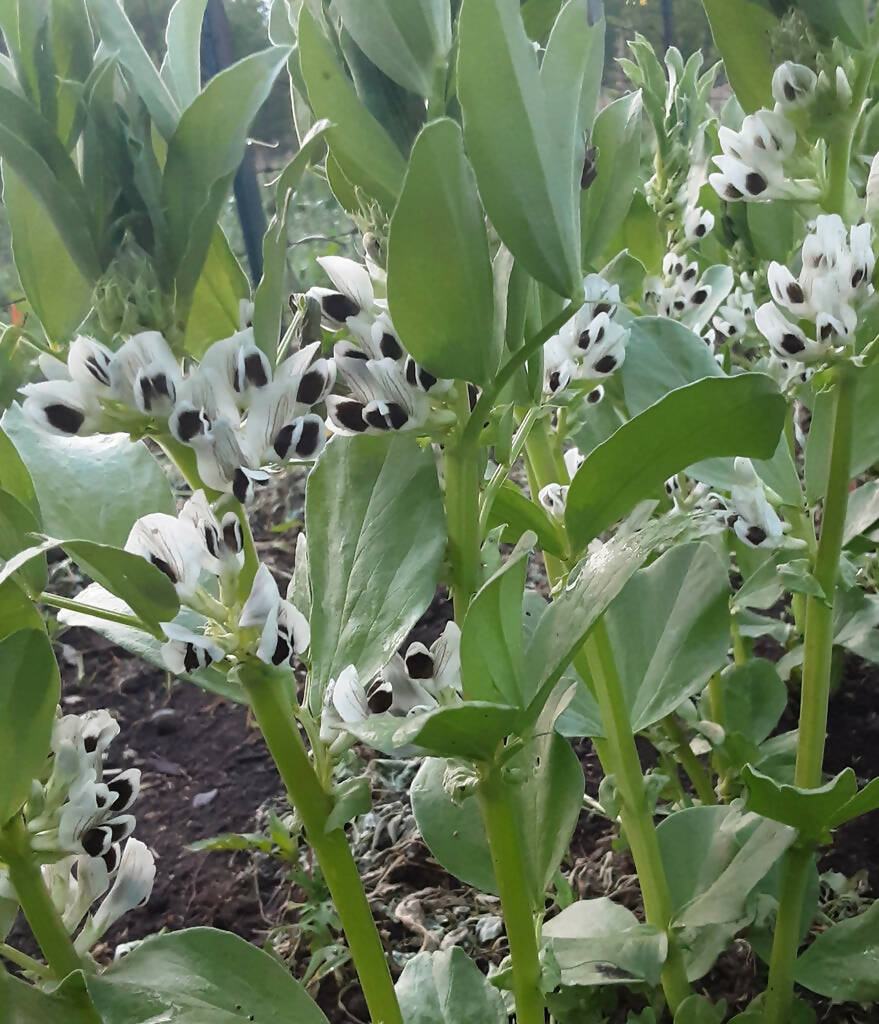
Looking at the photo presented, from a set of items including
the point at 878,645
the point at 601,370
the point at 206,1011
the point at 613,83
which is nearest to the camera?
the point at 206,1011

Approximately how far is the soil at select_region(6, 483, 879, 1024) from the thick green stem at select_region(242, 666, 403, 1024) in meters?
0.30

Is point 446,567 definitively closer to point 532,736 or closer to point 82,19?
point 532,736

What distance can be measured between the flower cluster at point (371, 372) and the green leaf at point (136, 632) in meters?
0.13

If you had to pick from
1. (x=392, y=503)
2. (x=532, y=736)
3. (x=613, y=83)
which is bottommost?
(x=532, y=736)

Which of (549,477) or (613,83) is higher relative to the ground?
(613,83)

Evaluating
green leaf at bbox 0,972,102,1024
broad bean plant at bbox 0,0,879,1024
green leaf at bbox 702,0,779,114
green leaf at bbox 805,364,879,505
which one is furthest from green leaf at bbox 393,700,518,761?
green leaf at bbox 702,0,779,114

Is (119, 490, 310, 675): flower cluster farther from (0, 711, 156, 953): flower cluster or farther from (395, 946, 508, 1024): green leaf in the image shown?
(395, 946, 508, 1024): green leaf

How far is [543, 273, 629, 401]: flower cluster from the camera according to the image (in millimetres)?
575

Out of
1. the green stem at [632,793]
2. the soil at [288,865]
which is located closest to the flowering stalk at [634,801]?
the green stem at [632,793]

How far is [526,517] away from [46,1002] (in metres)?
0.38

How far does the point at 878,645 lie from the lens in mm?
811

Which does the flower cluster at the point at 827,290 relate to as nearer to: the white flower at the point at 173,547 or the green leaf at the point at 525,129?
the green leaf at the point at 525,129

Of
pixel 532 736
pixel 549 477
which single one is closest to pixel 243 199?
pixel 549 477

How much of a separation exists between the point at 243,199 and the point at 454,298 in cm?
139
